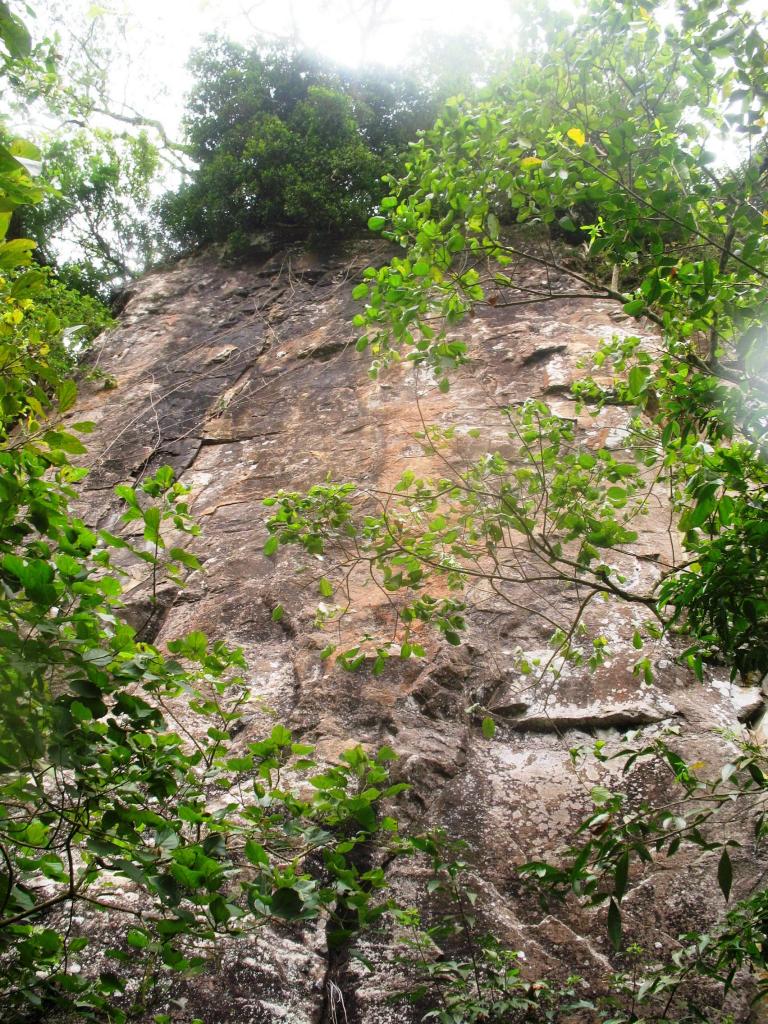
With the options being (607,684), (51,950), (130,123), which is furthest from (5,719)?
(130,123)

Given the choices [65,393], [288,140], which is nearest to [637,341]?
[65,393]

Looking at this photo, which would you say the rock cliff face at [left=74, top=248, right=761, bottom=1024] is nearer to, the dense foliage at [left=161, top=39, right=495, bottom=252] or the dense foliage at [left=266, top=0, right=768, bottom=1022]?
the dense foliage at [left=266, top=0, right=768, bottom=1022]

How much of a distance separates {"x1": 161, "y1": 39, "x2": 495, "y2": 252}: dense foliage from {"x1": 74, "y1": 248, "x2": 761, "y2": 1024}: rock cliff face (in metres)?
0.61

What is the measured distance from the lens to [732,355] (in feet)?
18.0

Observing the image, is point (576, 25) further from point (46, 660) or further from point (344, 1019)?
point (344, 1019)

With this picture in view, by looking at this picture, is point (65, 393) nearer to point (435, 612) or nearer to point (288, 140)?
point (435, 612)

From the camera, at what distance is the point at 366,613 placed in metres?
4.37

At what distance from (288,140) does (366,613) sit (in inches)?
246

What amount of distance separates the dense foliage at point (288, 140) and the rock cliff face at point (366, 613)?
24.0 inches

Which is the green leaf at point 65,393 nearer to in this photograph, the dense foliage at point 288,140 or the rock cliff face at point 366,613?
the rock cliff face at point 366,613

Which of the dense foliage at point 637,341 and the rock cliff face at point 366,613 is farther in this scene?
the rock cliff face at point 366,613

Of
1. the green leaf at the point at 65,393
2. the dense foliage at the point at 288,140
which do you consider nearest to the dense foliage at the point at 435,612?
the green leaf at the point at 65,393

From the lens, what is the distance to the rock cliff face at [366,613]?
2873 mm

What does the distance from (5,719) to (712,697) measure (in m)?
3.07
